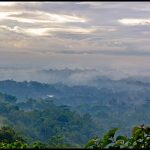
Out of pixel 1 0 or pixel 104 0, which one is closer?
pixel 104 0

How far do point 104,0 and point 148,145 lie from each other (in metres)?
1.80

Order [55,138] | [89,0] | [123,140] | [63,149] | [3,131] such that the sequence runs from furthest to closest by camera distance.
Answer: [55,138], [3,131], [123,140], [89,0], [63,149]

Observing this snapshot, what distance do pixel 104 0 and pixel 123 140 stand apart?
67.9 inches

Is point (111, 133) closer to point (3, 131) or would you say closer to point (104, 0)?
point (104, 0)

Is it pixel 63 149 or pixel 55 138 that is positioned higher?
pixel 63 149

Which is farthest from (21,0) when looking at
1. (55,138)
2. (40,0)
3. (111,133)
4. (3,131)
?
(55,138)

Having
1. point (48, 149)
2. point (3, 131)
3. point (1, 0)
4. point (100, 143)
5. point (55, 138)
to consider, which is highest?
point (1, 0)

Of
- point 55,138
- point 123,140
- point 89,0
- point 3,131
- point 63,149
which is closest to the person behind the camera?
point 63,149

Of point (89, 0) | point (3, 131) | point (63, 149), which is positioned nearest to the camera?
point (63, 149)

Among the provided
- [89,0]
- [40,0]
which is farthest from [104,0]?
[40,0]

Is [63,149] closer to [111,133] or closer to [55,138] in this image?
[111,133]

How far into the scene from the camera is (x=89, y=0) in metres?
4.66

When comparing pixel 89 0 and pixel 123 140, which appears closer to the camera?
pixel 89 0

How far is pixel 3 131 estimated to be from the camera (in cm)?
11156
